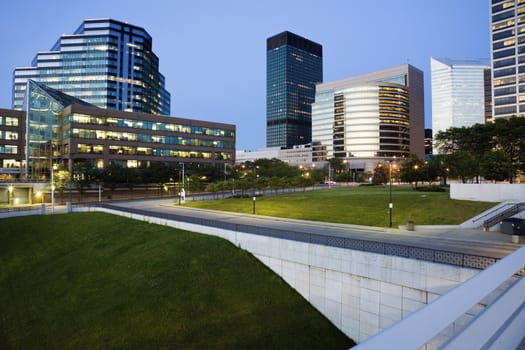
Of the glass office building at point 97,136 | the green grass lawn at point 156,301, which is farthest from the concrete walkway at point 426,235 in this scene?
the glass office building at point 97,136

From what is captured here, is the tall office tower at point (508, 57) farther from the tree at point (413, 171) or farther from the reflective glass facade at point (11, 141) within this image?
the reflective glass facade at point (11, 141)

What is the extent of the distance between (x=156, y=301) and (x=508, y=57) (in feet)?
447

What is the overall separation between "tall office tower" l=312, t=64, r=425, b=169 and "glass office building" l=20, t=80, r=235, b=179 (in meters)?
81.5

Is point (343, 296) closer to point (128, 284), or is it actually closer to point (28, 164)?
point (128, 284)

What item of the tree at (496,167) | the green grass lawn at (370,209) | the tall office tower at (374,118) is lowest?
the green grass lawn at (370,209)

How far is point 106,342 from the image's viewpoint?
1803 cm

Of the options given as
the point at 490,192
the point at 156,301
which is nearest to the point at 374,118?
the point at 490,192

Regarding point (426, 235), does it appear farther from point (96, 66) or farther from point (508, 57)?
point (96, 66)

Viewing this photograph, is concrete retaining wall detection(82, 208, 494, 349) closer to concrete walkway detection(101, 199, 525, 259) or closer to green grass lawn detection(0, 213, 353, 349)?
green grass lawn detection(0, 213, 353, 349)

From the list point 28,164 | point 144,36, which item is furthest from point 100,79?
point 28,164

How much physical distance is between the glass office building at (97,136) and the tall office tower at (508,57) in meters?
101

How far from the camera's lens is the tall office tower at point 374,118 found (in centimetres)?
16188

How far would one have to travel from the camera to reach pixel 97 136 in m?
93.5

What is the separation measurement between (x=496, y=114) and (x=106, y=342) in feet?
439
